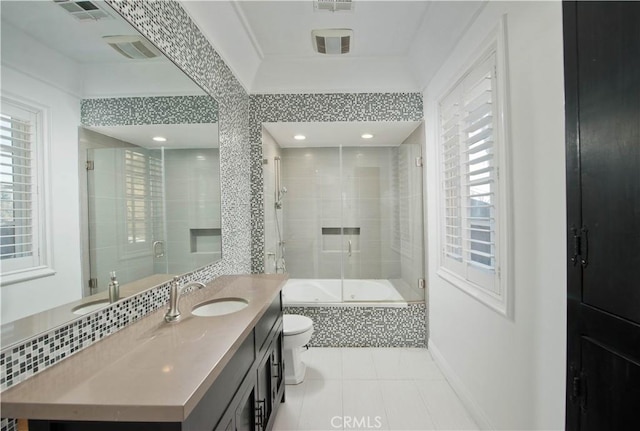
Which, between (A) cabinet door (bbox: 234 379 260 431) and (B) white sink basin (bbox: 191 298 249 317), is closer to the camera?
(A) cabinet door (bbox: 234 379 260 431)

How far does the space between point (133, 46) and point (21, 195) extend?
0.84 m

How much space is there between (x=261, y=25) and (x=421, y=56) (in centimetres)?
138

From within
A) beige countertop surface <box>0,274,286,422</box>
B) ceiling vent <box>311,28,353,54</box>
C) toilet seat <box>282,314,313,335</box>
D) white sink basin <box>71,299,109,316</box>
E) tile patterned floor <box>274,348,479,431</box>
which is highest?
ceiling vent <box>311,28,353,54</box>

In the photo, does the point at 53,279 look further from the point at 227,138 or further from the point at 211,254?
the point at 227,138

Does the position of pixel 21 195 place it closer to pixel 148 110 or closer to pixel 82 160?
pixel 82 160

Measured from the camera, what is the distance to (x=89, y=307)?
103cm

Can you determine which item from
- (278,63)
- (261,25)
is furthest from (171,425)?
(278,63)

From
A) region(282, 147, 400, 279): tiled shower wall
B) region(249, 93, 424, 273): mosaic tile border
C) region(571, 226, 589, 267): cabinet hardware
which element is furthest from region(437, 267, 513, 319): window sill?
region(249, 93, 424, 273): mosaic tile border

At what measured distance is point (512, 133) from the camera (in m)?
1.42

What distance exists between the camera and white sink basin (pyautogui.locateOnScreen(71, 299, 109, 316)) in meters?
0.97

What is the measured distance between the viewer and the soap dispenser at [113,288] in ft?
3.70

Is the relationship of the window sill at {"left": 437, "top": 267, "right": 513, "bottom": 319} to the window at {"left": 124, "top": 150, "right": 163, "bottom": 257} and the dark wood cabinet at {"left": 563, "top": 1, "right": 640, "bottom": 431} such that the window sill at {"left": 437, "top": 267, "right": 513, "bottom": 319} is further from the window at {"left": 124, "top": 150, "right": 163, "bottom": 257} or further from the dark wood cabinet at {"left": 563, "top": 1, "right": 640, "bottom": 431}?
the window at {"left": 124, "top": 150, "right": 163, "bottom": 257}

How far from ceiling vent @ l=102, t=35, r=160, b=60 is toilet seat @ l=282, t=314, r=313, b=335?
77.7 inches

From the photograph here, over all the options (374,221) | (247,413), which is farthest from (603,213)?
(374,221)
